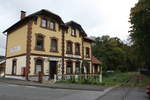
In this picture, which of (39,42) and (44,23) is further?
(44,23)

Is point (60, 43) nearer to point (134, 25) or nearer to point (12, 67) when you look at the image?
point (12, 67)

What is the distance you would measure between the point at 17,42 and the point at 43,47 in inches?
176

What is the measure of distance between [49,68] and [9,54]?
765cm

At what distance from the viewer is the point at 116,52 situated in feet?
173

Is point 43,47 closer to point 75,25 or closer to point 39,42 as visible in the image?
point 39,42

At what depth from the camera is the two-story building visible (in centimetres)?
2202

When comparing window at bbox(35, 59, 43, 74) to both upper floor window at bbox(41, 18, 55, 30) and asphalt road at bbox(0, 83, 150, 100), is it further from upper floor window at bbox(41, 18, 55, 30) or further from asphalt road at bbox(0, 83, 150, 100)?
asphalt road at bbox(0, 83, 150, 100)

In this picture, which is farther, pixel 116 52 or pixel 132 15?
pixel 116 52

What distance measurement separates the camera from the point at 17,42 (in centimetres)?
2464

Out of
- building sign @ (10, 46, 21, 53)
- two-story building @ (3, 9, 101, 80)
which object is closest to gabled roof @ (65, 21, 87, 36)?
two-story building @ (3, 9, 101, 80)

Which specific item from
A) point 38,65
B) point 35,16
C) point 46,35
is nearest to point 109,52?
point 46,35

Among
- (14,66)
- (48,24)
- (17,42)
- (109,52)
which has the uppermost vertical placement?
(48,24)

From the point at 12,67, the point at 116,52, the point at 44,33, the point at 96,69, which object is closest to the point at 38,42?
the point at 44,33

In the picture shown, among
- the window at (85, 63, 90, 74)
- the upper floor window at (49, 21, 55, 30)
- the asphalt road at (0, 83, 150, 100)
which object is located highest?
the upper floor window at (49, 21, 55, 30)
